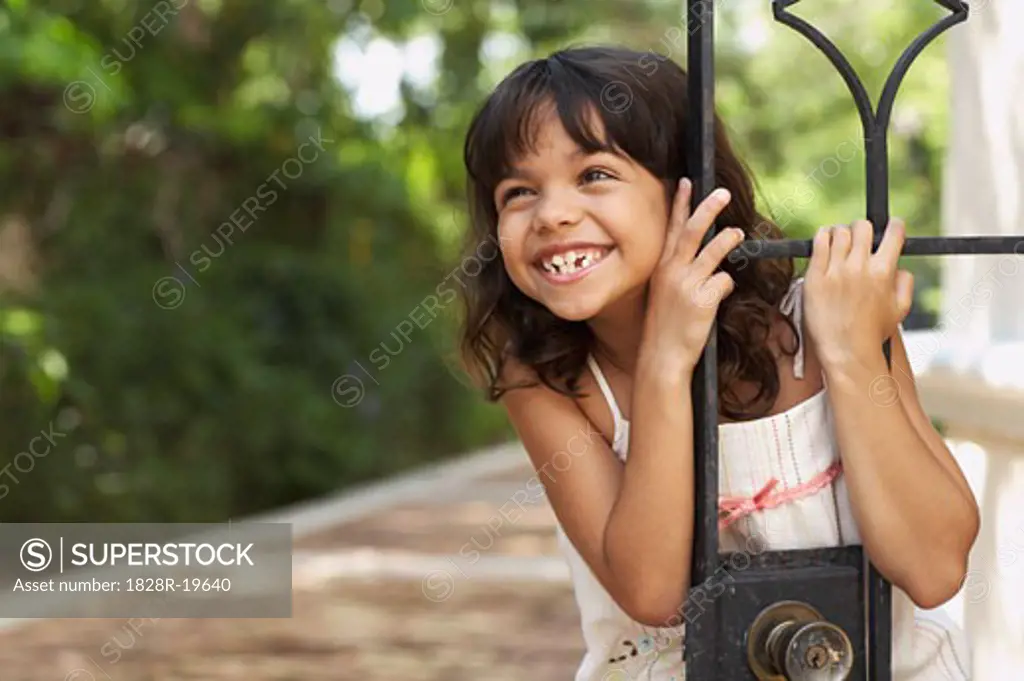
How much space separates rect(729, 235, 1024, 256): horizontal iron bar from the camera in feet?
4.99

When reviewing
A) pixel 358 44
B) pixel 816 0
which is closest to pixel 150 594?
pixel 358 44

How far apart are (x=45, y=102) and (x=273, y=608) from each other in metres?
3.37

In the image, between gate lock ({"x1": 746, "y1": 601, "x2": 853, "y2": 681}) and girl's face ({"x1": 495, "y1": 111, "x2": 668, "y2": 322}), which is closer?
gate lock ({"x1": 746, "y1": 601, "x2": 853, "y2": 681})

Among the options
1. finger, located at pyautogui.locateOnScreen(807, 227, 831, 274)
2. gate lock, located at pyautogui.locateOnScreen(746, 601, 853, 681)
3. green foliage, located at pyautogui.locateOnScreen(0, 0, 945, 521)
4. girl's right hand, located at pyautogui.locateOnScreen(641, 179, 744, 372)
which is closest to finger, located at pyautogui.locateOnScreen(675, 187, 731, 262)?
girl's right hand, located at pyautogui.locateOnScreen(641, 179, 744, 372)

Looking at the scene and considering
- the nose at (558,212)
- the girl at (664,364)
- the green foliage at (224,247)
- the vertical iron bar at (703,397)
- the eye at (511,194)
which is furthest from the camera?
the green foliage at (224,247)

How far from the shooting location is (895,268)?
1580mm

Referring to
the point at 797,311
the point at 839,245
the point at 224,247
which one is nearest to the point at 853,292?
the point at 839,245

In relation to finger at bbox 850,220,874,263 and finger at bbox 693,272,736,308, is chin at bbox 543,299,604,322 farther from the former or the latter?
finger at bbox 850,220,874,263

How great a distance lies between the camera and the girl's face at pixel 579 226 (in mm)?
1750

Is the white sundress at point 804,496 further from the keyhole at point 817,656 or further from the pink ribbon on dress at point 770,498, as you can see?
the keyhole at point 817,656

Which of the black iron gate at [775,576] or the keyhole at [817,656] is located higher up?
the black iron gate at [775,576]

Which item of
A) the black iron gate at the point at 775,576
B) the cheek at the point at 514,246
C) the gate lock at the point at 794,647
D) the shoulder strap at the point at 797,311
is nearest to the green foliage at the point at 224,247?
the cheek at the point at 514,246

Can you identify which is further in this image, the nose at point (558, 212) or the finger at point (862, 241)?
the nose at point (558, 212)

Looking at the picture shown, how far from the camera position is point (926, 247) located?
5.06 feet
